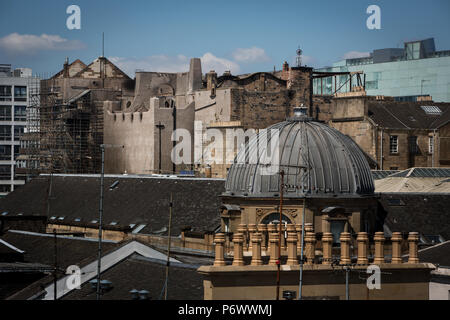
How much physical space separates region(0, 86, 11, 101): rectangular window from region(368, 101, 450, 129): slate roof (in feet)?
274

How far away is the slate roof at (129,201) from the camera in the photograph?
86.3m

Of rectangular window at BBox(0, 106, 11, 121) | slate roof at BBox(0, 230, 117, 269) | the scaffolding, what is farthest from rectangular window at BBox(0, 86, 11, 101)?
slate roof at BBox(0, 230, 117, 269)

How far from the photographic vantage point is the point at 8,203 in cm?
11325

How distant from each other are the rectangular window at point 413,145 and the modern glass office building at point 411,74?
1978 inches

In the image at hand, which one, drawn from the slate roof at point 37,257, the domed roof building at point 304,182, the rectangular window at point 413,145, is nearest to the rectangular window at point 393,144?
the rectangular window at point 413,145

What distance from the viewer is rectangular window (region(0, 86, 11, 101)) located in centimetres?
18762

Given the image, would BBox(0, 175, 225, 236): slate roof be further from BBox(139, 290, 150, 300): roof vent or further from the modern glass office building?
the modern glass office building

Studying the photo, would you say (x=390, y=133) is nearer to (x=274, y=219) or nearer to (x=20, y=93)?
(x=274, y=219)

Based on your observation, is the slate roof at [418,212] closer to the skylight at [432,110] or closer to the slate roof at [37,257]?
the slate roof at [37,257]

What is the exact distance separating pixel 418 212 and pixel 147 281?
34182mm

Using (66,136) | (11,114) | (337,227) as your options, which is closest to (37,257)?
(337,227)
